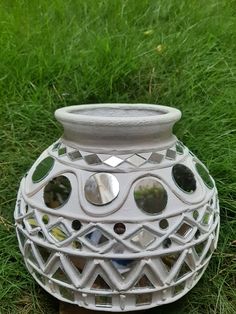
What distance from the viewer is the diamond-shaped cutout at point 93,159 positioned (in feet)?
4.07

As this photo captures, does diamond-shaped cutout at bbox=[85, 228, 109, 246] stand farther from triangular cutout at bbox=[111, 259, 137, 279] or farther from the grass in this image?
the grass

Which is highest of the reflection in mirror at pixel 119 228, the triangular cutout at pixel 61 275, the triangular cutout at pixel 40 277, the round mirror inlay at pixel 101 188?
the round mirror inlay at pixel 101 188

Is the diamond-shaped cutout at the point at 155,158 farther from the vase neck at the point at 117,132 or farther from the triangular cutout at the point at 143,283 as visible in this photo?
the triangular cutout at the point at 143,283

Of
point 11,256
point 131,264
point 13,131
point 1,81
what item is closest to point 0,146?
point 13,131

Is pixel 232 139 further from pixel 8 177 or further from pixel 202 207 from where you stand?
pixel 8 177

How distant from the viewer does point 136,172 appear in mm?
1229

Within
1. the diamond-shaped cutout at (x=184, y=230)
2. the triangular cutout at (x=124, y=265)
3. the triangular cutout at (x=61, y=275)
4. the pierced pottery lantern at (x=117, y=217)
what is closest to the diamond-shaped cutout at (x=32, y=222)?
the pierced pottery lantern at (x=117, y=217)

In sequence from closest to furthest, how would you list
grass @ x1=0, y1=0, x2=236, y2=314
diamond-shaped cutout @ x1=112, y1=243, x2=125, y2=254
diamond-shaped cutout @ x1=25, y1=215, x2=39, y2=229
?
diamond-shaped cutout @ x1=112, y1=243, x2=125, y2=254, diamond-shaped cutout @ x1=25, y1=215, x2=39, y2=229, grass @ x1=0, y1=0, x2=236, y2=314

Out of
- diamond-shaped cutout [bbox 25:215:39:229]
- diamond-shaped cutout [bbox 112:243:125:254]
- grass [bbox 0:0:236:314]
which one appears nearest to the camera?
diamond-shaped cutout [bbox 112:243:125:254]

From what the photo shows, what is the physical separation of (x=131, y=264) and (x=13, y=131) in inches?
34.1

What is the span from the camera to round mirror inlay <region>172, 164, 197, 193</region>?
4.18 ft

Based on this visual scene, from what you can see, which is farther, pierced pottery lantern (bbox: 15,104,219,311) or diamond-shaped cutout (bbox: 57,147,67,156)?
diamond-shaped cutout (bbox: 57,147,67,156)

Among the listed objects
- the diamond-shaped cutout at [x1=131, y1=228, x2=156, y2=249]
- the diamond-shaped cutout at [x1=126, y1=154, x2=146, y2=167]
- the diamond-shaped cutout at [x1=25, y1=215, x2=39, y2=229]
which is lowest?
the diamond-shaped cutout at [x1=25, y1=215, x2=39, y2=229]

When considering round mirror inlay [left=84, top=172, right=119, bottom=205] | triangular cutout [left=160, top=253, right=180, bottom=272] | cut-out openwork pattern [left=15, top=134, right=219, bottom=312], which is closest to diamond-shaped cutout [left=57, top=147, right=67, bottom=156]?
cut-out openwork pattern [left=15, top=134, right=219, bottom=312]
